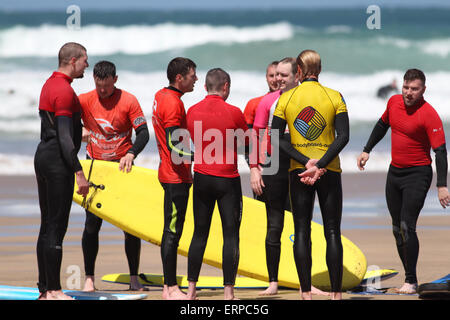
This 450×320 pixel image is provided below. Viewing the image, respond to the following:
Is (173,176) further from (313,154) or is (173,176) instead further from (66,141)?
(313,154)

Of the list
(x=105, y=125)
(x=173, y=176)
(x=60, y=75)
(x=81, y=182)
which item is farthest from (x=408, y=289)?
(x=60, y=75)

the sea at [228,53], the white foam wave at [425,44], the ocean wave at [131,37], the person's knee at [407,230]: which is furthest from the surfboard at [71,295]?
the white foam wave at [425,44]

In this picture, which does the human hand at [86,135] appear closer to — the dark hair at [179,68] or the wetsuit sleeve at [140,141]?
the wetsuit sleeve at [140,141]

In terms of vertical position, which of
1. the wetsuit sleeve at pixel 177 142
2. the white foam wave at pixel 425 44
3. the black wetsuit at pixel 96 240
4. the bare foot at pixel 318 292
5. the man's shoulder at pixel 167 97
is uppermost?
the white foam wave at pixel 425 44

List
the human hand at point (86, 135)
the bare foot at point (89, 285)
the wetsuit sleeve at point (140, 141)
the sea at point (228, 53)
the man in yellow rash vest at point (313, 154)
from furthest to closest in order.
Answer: the sea at point (228, 53)
the human hand at point (86, 135)
the bare foot at point (89, 285)
the wetsuit sleeve at point (140, 141)
the man in yellow rash vest at point (313, 154)

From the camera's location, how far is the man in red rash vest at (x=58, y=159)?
4398 mm

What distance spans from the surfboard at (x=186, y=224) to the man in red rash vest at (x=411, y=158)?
439mm

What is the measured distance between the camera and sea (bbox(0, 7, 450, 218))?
62.6ft

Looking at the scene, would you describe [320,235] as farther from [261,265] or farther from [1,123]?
[1,123]

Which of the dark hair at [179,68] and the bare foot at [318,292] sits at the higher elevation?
the dark hair at [179,68]

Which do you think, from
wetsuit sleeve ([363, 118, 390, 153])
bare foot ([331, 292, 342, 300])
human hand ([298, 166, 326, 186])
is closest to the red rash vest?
wetsuit sleeve ([363, 118, 390, 153])

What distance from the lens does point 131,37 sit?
2809 cm
